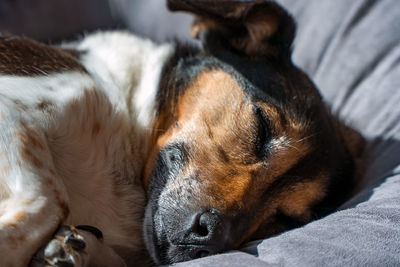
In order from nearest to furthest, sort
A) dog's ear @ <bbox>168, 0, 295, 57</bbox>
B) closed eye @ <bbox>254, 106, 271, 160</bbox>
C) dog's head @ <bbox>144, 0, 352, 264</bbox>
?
dog's head @ <bbox>144, 0, 352, 264</bbox> < closed eye @ <bbox>254, 106, 271, 160</bbox> < dog's ear @ <bbox>168, 0, 295, 57</bbox>

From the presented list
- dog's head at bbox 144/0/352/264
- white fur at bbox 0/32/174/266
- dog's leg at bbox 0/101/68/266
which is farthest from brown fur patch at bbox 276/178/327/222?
dog's leg at bbox 0/101/68/266

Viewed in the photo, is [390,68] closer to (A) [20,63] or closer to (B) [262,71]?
(B) [262,71]

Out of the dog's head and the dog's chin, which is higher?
the dog's head

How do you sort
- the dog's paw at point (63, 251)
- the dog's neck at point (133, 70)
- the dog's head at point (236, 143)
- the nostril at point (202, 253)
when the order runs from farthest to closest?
the dog's neck at point (133, 70)
the dog's head at point (236, 143)
the nostril at point (202, 253)
the dog's paw at point (63, 251)

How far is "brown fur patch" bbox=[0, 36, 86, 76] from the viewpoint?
1.64m

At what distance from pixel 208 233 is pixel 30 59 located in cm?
104

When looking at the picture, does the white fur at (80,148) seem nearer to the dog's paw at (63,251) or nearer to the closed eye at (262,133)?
the dog's paw at (63,251)

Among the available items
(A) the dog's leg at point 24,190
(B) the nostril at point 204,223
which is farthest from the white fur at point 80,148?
(B) the nostril at point 204,223

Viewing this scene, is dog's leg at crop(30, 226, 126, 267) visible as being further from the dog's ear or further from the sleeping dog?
the dog's ear

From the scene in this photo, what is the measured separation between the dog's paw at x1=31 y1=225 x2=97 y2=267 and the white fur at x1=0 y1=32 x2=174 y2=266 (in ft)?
0.10

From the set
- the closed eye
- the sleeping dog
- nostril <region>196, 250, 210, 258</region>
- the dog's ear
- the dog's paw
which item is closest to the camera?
the dog's paw

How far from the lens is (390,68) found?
2.38 meters

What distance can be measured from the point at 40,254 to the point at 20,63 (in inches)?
33.4

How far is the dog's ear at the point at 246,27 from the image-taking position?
2002 millimetres
